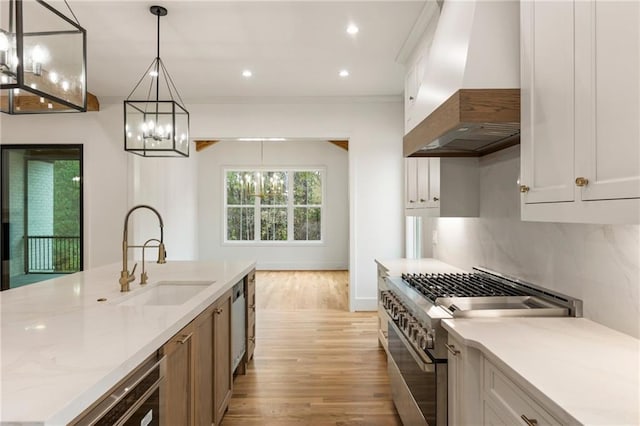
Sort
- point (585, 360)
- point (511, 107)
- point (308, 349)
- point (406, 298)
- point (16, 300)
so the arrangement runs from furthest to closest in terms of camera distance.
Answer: point (308, 349), point (406, 298), point (16, 300), point (511, 107), point (585, 360)

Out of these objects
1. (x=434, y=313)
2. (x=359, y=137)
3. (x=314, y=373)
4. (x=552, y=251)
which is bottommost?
(x=314, y=373)

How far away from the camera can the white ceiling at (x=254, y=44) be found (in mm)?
3133

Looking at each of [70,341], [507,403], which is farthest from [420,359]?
[70,341]

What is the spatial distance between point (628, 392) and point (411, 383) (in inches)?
47.1

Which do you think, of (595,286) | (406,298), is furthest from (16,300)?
(595,286)

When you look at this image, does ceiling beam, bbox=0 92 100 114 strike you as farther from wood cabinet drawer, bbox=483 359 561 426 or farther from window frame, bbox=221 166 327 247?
window frame, bbox=221 166 327 247

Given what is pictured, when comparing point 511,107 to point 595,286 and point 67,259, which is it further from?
point 67,259

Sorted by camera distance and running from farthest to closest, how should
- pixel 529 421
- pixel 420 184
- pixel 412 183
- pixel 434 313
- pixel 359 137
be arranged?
pixel 359 137, pixel 412 183, pixel 420 184, pixel 434 313, pixel 529 421

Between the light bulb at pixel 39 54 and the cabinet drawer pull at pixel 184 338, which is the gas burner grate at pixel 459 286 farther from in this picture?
the light bulb at pixel 39 54

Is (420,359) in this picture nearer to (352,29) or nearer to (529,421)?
Answer: (529,421)

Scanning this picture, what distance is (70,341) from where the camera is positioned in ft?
4.55

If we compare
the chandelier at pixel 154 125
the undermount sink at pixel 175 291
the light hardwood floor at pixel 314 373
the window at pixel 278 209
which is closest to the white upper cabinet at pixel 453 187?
the light hardwood floor at pixel 314 373

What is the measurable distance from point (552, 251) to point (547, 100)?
2.91 ft

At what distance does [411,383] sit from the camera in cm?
211
